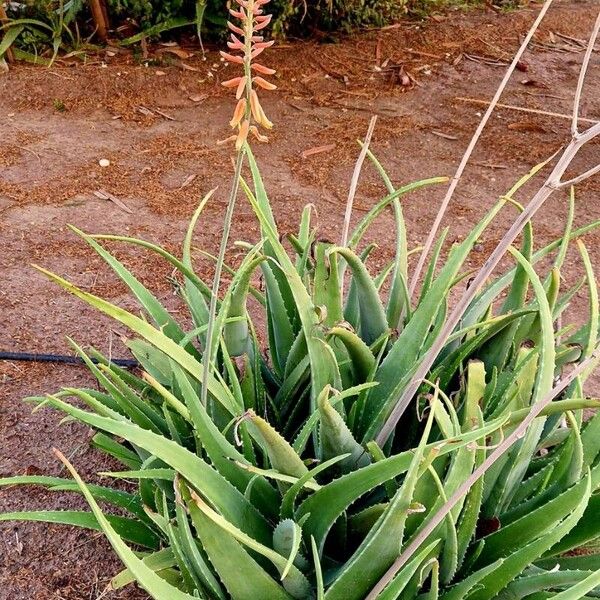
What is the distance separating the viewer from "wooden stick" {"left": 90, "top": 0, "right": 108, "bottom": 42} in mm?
4422

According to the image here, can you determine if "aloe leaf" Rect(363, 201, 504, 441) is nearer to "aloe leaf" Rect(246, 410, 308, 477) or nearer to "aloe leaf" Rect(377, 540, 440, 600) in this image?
"aloe leaf" Rect(246, 410, 308, 477)

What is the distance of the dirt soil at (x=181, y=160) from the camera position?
2.00 m

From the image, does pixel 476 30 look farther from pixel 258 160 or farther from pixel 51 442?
pixel 51 442

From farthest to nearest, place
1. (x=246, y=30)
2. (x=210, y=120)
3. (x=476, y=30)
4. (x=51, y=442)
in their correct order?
1. (x=476, y=30)
2. (x=210, y=120)
3. (x=51, y=442)
4. (x=246, y=30)

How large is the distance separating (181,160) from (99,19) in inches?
Answer: 60.9

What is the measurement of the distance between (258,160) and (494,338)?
228 cm

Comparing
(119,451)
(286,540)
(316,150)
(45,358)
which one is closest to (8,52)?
(316,150)

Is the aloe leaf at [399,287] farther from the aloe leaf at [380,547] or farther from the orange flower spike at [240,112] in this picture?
the orange flower spike at [240,112]

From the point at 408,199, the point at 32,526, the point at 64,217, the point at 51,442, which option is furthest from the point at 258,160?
the point at 32,526

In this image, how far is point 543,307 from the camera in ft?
3.78

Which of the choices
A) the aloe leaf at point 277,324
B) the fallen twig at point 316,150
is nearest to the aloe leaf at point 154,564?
the aloe leaf at point 277,324

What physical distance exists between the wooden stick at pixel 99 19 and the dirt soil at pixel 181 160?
0.19m

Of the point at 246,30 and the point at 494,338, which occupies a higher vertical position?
the point at 246,30

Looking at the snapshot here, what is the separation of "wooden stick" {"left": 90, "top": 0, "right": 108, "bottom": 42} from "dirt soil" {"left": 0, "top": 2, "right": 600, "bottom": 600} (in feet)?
0.63
